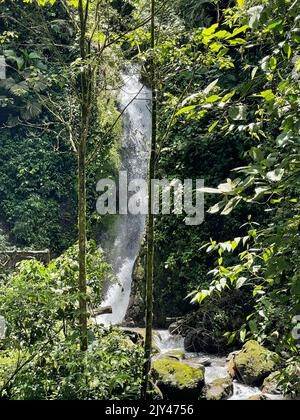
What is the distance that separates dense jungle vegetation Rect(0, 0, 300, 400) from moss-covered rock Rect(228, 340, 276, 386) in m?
0.10

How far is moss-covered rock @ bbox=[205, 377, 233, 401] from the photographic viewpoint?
20.1 feet

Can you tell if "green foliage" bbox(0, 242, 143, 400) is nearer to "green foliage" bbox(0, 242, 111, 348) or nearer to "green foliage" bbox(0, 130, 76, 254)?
"green foliage" bbox(0, 242, 111, 348)

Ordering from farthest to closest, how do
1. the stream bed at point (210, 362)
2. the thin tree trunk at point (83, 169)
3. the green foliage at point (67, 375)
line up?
the stream bed at point (210, 362) < the thin tree trunk at point (83, 169) < the green foliage at point (67, 375)

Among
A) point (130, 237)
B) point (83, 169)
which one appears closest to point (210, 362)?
point (83, 169)

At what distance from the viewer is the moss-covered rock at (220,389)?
611cm

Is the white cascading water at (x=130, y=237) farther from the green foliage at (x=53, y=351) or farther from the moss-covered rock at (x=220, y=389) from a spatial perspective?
the green foliage at (x=53, y=351)

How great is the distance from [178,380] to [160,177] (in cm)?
542

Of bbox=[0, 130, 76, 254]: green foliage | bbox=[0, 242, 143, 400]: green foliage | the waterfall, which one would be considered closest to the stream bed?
the waterfall

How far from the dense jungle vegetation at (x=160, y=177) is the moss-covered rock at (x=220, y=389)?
367 millimetres

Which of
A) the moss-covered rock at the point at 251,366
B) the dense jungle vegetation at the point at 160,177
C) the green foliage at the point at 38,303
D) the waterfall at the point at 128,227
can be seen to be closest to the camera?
the dense jungle vegetation at the point at 160,177

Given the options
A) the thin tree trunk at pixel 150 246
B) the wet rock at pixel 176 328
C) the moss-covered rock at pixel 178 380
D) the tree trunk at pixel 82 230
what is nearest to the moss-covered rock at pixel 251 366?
the moss-covered rock at pixel 178 380

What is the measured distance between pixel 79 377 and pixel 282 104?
2473 millimetres

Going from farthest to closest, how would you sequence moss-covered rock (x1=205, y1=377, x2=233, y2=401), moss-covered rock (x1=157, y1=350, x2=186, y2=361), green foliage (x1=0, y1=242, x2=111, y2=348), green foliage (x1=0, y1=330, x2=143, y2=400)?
moss-covered rock (x1=157, y1=350, x2=186, y2=361) → moss-covered rock (x1=205, y1=377, x2=233, y2=401) → green foliage (x1=0, y1=242, x2=111, y2=348) → green foliage (x1=0, y1=330, x2=143, y2=400)

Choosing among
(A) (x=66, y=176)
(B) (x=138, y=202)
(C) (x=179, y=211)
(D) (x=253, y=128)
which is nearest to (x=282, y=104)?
(D) (x=253, y=128)
